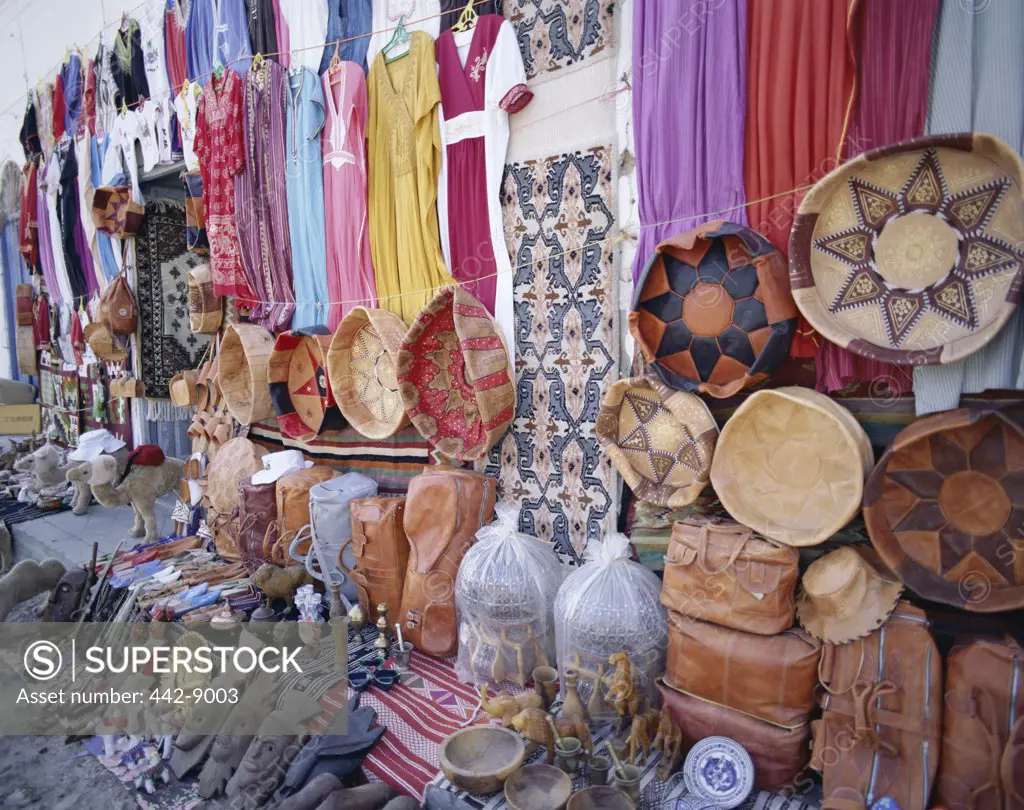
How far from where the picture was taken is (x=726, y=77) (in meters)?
2.27

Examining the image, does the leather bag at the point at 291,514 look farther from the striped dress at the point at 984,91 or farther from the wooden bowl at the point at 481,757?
the striped dress at the point at 984,91

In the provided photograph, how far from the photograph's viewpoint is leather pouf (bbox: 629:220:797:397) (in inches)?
85.0

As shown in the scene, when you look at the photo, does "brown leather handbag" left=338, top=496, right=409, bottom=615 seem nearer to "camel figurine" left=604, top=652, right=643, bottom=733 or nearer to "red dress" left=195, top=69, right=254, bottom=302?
"camel figurine" left=604, top=652, right=643, bottom=733

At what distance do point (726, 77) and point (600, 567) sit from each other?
6.28ft

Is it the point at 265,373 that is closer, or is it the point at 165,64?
the point at 265,373

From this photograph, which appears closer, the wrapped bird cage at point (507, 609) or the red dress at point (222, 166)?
the wrapped bird cage at point (507, 609)

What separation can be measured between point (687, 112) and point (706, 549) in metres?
1.65

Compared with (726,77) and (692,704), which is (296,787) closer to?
(692,704)

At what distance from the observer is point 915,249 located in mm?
1951

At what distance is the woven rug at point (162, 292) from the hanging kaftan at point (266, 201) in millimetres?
2288

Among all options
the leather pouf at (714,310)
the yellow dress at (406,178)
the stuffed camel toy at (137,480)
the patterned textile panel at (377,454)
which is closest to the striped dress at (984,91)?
the leather pouf at (714,310)

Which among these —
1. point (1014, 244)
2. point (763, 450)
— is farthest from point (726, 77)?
point (763, 450)

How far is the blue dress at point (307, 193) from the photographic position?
3797mm

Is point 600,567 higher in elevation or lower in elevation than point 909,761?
higher
